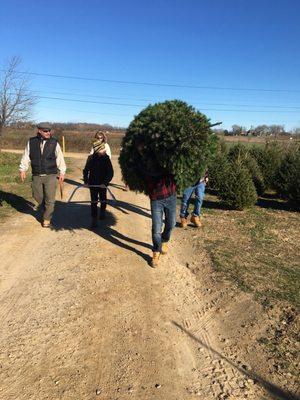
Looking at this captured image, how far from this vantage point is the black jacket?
8.24m

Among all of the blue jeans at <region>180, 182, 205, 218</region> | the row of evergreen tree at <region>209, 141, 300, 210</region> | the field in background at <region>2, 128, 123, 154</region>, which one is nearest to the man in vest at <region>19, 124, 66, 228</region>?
the blue jeans at <region>180, 182, 205, 218</region>

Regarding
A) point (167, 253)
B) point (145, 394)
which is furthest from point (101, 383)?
point (167, 253)

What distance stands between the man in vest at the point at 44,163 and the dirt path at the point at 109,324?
3.54 ft

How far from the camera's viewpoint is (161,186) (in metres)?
5.85

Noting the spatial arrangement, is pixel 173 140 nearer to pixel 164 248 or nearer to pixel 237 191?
pixel 164 248

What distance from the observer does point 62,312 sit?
4.62 metres

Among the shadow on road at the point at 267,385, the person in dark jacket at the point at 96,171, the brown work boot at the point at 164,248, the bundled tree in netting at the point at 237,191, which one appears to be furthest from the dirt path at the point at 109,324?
the bundled tree in netting at the point at 237,191

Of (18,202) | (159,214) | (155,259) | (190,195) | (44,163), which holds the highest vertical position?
(44,163)

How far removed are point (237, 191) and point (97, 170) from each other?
13.6 ft

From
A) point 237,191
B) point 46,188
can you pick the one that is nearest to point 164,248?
point 46,188

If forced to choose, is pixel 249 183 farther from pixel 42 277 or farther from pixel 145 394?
pixel 145 394

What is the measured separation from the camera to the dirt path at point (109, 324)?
11.3ft

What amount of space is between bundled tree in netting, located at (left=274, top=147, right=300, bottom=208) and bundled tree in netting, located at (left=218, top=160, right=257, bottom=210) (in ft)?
4.32

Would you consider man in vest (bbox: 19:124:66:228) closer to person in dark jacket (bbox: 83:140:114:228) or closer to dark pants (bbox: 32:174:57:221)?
dark pants (bbox: 32:174:57:221)
